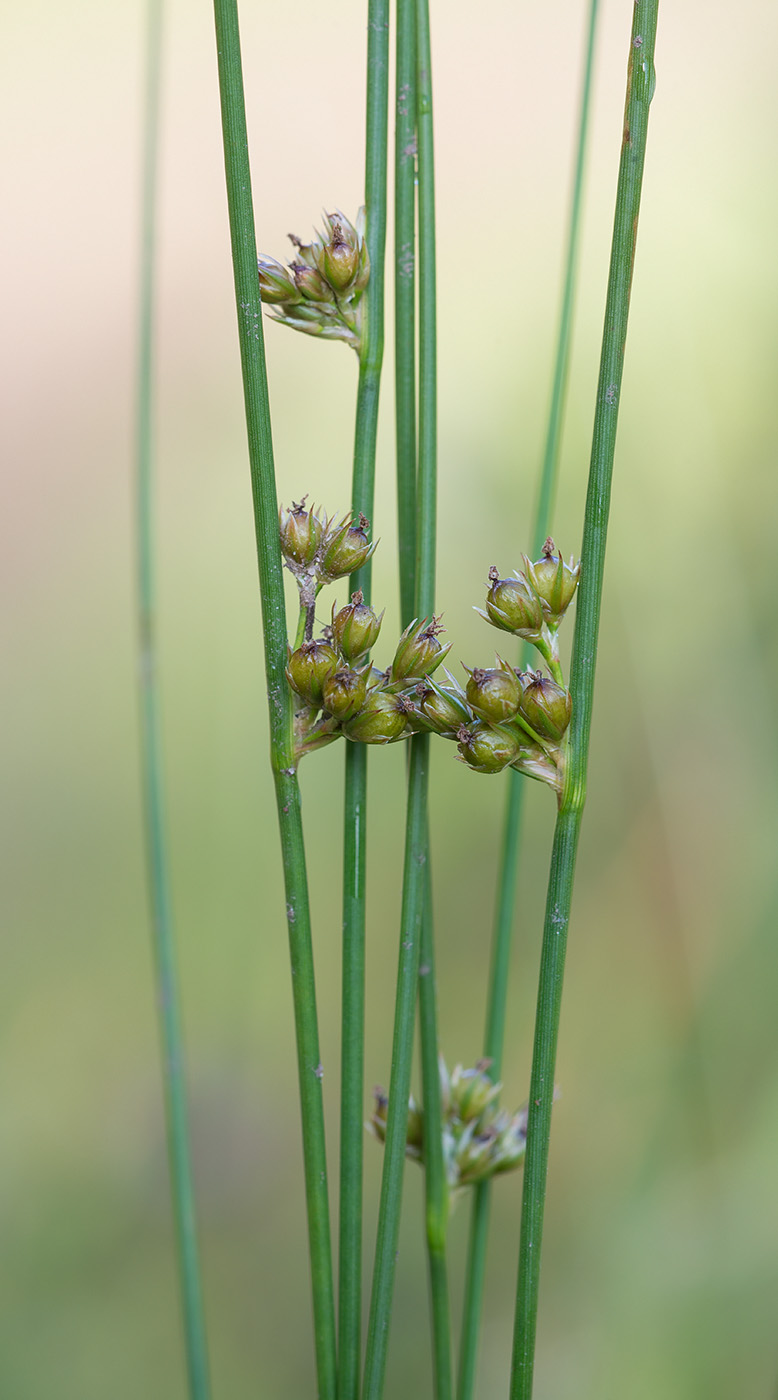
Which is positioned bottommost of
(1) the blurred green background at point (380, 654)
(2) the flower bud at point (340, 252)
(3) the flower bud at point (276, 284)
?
(1) the blurred green background at point (380, 654)

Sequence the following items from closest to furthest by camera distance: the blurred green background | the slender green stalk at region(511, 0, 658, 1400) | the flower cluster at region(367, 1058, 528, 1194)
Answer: the slender green stalk at region(511, 0, 658, 1400) → the flower cluster at region(367, 1058, 528, 1194) → the blurred green background

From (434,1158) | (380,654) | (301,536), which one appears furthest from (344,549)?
(380,654)

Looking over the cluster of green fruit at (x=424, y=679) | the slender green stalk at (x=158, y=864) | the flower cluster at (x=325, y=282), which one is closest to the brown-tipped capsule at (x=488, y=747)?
the cluster of green fruit at (x=424, y=679)

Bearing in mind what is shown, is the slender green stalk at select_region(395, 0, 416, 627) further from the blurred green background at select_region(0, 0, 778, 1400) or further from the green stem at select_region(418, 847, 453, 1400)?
the blurred green background at select_region(0, 0, 778, 1400)

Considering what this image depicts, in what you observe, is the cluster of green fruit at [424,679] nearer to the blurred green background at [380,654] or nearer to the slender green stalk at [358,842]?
the slender green stalk at [358,842]

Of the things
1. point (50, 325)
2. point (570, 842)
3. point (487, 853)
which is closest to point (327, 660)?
point (570, 842)

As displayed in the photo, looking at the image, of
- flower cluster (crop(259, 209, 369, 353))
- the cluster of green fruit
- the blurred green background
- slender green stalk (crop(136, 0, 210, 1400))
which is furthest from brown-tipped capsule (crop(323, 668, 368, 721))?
the blurred green background

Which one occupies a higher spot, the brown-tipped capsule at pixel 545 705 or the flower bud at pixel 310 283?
the flower bud at pixel 310 283
